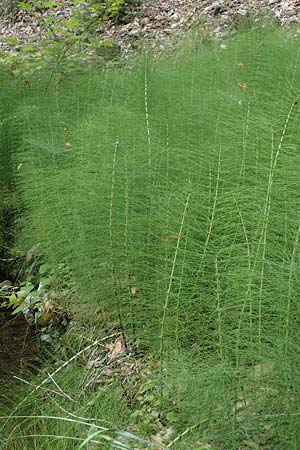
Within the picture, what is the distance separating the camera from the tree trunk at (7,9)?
8047 mm

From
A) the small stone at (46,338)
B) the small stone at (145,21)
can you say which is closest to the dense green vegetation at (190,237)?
the small stone at (46,338)

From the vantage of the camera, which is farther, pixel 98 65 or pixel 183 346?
pixel 98 65

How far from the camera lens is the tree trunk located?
805 centimetres

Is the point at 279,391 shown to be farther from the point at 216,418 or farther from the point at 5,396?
the point at 5,396

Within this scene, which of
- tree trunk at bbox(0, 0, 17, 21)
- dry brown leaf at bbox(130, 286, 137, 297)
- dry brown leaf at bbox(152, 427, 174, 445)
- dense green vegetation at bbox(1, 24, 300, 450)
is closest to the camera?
dense green vegetation at bbox(1, 24, 300, 450)

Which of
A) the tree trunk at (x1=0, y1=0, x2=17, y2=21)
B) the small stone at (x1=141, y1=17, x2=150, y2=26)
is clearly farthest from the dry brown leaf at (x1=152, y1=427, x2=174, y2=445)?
the tree trunk at (x1=0, y1=0, x2=17, y2=21)

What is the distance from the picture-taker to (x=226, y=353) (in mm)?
1479

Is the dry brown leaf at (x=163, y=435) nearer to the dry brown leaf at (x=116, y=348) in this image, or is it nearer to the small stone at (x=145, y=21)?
the dry brown leaf at (x=116, y=348)

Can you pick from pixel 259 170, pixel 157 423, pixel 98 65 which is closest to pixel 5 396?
pixel 157 423

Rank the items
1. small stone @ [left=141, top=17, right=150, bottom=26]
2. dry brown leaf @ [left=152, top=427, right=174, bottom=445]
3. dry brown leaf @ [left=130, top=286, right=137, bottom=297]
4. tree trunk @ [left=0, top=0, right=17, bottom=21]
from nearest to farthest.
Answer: dry brown leaf @ [left=152, top=427, right=174, bottom=445], dry brown leaf @ [left=130, top=286, right=137, bottom=297], small stone @ [left=141, top=17, right=150, bottom=26], tree trunk @ [left=0, top=0, right=17, bottom=21]

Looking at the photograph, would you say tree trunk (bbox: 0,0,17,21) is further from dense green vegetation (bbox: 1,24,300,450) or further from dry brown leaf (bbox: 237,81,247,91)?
dry brown leaf (bbox: 237,81,247,91)

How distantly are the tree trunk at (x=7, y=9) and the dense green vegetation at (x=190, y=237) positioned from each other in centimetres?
555

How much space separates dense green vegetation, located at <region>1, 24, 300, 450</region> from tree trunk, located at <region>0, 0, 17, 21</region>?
5.55m

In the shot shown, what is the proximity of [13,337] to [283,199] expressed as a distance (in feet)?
4.92
